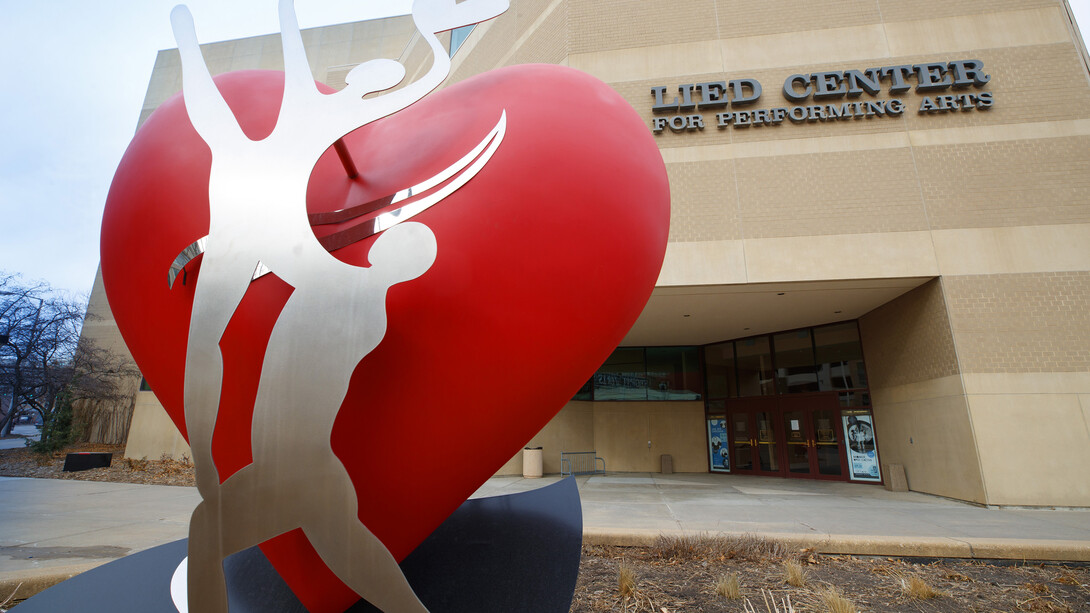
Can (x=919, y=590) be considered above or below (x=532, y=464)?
below

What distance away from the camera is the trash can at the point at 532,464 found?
15.3 meters

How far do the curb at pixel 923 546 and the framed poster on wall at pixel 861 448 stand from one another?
8.36 metres

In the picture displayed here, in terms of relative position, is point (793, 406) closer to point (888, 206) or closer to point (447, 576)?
point (888, 206)

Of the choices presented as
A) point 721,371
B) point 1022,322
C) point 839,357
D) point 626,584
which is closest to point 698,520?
point 626,584

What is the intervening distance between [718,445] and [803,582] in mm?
12651

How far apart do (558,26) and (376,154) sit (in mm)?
13103

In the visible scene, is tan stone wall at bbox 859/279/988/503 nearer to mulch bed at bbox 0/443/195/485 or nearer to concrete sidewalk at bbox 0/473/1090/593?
concrete sidewalk at bbox 0/473/1090/593

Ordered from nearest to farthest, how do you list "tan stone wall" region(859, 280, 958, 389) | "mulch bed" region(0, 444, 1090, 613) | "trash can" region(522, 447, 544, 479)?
"mulch bed" region(0, 444, 1090, 613) → "tan stone wall" region(859, 280, 958, 389) → "trash can" region(522, 447, 544, 479)

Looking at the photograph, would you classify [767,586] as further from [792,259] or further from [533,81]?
[792,259]

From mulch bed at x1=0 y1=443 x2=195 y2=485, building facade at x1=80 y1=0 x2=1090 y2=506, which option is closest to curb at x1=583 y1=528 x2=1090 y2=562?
building facade at x1=80 y1=0 x2=1090 y2=506

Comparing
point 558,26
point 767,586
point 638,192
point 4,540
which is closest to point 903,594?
point 767,586

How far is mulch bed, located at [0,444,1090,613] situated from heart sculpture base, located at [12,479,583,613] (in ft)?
4.54

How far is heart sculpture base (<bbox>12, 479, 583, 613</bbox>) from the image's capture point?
2494 millimetres

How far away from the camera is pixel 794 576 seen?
4.64 m
